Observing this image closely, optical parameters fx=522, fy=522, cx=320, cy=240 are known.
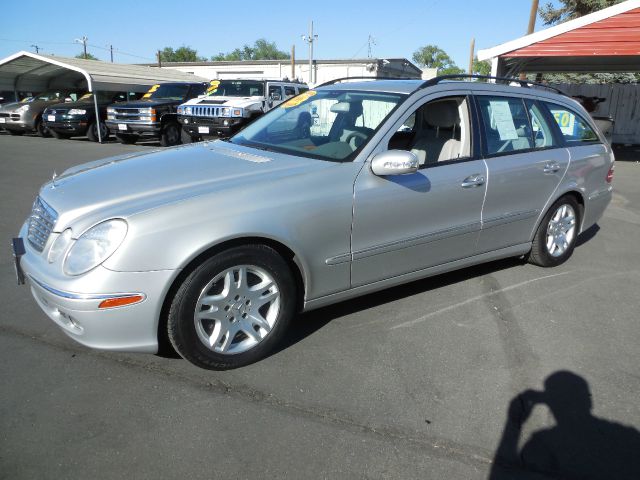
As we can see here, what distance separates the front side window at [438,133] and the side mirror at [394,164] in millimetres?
579

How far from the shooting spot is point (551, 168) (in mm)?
4531

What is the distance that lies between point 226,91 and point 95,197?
1194 centimetres

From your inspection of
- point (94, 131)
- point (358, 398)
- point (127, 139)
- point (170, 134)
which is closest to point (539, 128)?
point (358, 398)

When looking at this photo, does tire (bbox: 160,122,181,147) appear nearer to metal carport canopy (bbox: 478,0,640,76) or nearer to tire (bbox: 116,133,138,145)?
tire (bbox: 116,133,138,145)

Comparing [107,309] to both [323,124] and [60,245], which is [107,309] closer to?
[60,245]

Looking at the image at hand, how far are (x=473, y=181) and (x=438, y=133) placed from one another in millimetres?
655

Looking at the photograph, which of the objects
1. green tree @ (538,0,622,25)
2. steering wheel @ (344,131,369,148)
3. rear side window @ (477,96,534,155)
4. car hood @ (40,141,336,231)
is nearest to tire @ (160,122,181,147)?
car hood @ (40,141,336,231)

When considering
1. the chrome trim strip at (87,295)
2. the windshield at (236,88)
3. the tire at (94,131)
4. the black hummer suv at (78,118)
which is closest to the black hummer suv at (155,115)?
the tire at (94,131)

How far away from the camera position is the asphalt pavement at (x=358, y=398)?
2340 mm

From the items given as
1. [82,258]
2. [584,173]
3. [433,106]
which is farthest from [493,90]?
[82,258]

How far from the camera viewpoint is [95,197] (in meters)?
2.88

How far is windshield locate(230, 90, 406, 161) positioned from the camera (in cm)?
359

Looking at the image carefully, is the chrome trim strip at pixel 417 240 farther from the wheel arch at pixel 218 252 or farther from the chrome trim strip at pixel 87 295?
the chrome trim strip at pixel 87 295

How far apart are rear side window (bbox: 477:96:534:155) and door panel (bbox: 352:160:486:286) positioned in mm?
289
